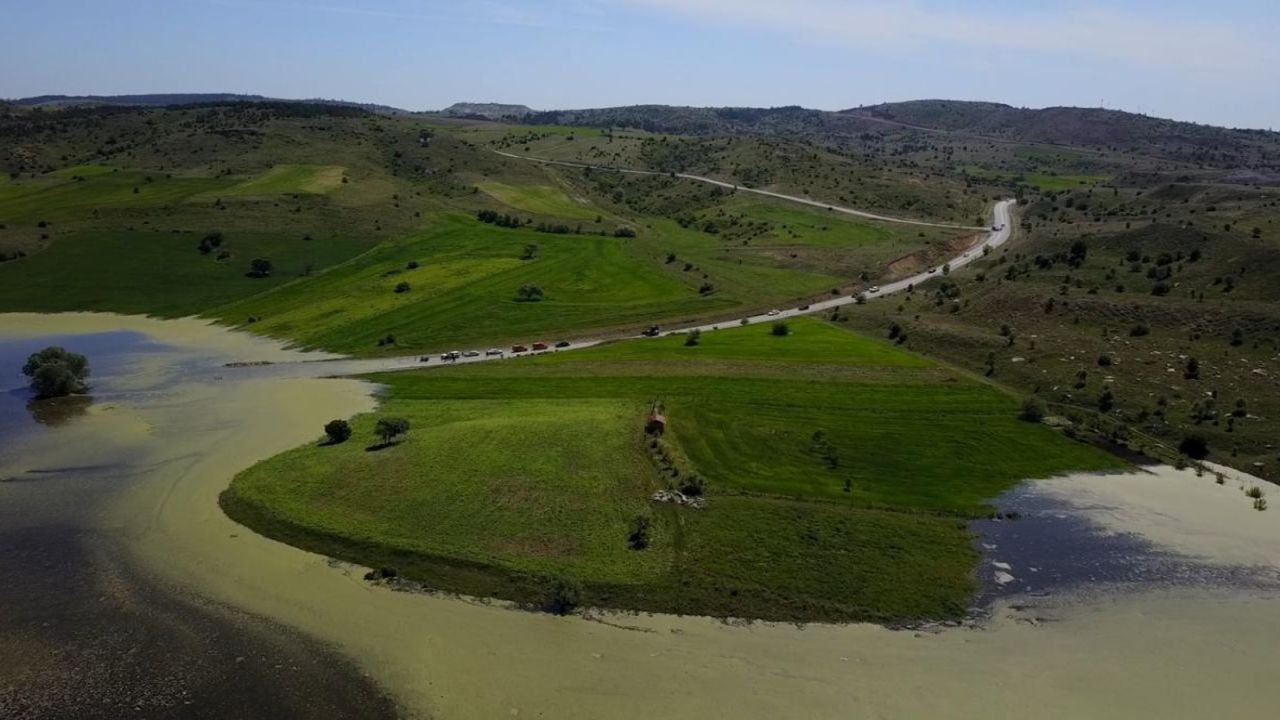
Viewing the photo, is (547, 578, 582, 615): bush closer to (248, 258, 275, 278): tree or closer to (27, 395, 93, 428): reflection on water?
(27, 395, 93, 428): reflection on water

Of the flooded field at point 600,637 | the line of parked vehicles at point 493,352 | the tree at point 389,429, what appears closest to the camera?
the flooded field at point 600,637

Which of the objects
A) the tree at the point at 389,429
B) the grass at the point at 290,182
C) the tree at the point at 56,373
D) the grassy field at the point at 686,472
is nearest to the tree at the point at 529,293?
the grassy field at the point at 686,472

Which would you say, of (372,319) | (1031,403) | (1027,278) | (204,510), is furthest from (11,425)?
(1027,278)

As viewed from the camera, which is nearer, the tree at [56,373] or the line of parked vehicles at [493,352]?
the tree at [56,373]

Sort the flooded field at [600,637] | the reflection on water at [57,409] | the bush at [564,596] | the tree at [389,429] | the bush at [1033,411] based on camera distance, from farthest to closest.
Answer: the reflection on water at [57,409]
the bush at [1033,411]
the tree at [389,429]
the bush at [564,596]
the flooded field at [600,637]

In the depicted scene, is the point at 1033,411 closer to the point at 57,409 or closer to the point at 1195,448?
the point at 1195,448

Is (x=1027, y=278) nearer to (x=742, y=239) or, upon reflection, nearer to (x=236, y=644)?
(x=742, y=239)

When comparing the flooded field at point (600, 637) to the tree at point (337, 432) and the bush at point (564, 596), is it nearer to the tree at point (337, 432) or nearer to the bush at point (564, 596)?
the bush at point (564, 596)
